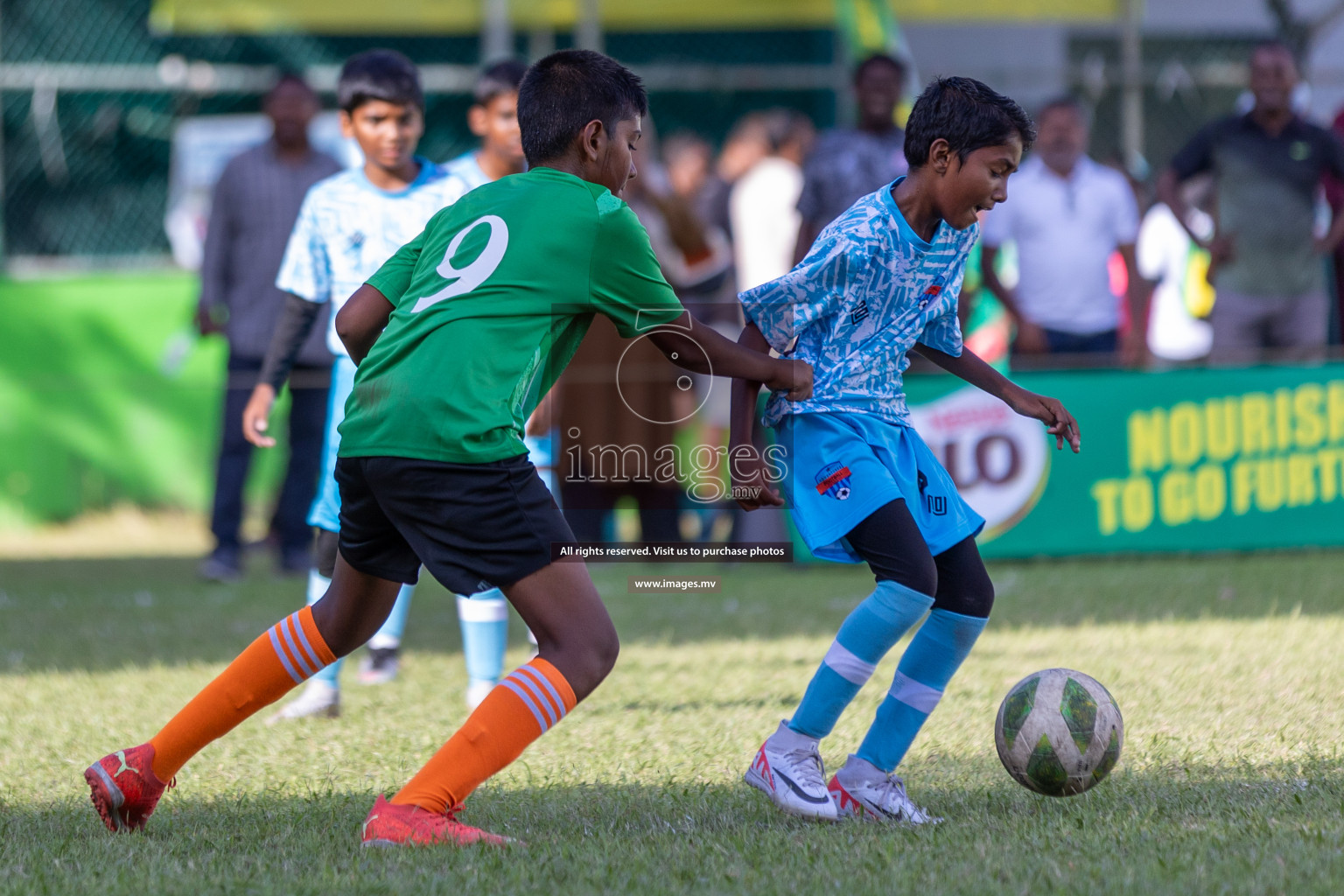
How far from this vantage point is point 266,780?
14.3ft

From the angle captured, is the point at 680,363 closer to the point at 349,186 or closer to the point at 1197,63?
the point at 349,186

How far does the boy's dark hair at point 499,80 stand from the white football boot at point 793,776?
2837mm


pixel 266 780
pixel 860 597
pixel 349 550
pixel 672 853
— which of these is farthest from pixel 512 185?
pixel 860 597

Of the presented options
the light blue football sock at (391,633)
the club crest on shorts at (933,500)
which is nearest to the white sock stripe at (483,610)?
the light blue football sock at (391,633)

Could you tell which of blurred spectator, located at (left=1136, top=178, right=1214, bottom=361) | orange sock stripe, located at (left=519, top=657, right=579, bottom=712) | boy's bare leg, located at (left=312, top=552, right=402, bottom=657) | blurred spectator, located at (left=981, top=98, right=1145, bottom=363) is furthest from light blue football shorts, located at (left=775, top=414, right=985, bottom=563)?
blurred spectator, located at (left=1136, top=178, right=1214, bottom=361)

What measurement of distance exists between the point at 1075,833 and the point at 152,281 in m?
9.83

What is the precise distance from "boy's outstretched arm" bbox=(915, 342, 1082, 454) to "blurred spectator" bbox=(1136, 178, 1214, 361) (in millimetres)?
8000

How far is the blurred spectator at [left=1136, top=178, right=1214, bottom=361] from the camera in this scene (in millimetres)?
12016

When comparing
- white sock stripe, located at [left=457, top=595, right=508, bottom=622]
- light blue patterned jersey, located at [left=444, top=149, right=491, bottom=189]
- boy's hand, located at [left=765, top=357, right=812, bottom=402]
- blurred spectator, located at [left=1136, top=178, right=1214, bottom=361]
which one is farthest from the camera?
blurred spectator, located at [left=1136, top=178, right=1214, bottom=361]

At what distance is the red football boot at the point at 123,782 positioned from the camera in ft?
12.0

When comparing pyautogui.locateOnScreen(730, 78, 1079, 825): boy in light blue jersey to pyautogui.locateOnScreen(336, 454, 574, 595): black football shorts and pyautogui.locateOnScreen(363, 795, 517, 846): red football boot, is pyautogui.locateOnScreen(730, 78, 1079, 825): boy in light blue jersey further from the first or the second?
pyautogui.locateOnScreen(363, 795, 517, 846): red football boot

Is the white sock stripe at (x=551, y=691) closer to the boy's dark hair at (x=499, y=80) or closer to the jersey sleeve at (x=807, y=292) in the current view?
the jersey sleeve at (x=807, y=292)

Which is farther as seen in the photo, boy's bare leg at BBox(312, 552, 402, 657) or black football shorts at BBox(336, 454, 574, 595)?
boy's bare leg at BBox(312, 552, 402, 657)

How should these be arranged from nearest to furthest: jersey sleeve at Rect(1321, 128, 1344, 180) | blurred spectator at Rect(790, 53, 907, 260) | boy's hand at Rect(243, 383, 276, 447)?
boy's hand at Rect(243, 383, 276, 447), blurred spectator at Rect(790, 53, 907, 260), jersey sleeve at Rect(1321, 128, 1344, 180)
